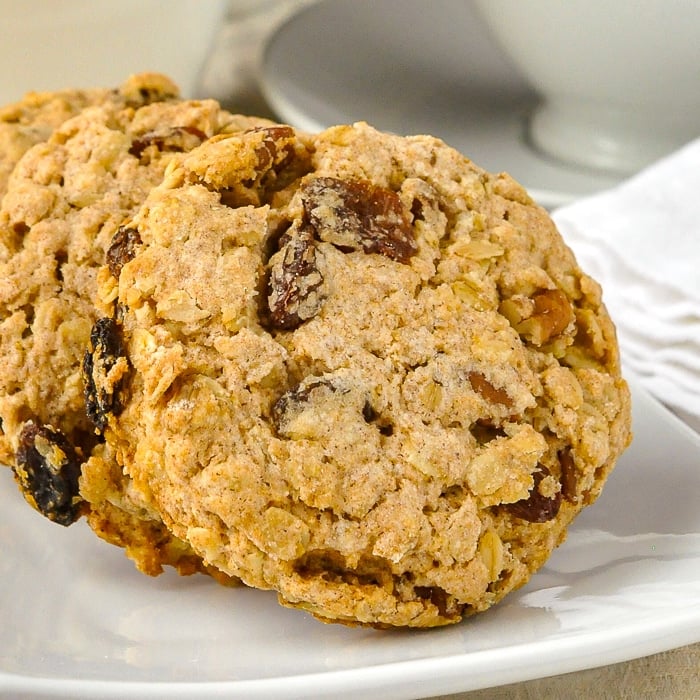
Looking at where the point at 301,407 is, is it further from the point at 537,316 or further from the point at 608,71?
the point at 608,71

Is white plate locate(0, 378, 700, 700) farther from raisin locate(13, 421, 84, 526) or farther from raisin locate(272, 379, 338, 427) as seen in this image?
raisin locate(272, 379, 338, 427)

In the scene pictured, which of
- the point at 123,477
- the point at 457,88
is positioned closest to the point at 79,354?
the point at 123,477

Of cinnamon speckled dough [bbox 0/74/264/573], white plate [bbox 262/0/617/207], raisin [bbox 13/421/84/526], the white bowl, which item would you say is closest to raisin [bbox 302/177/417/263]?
cinnamon speckled dough [bbox 0/74/264/573]

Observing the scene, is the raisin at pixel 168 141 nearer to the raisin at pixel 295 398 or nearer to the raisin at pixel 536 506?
the raisin at pixel 295 398

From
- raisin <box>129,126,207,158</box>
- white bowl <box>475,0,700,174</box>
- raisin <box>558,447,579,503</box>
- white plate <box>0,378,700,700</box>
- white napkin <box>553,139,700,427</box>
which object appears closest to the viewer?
white plate <box>0,378,700,700</box>

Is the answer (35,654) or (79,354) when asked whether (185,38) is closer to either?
(79,354)

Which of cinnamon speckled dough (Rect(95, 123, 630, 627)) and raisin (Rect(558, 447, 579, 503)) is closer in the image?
cinnamon speckled dough (Rect(95, 123, 630, 627))
